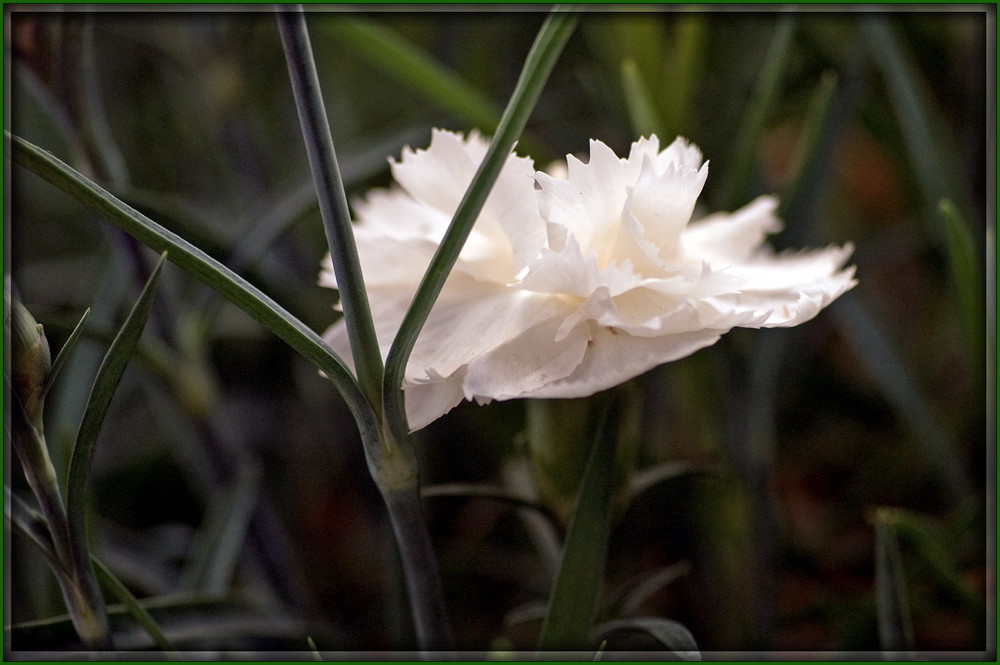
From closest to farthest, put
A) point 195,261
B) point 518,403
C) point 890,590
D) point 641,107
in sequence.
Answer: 1. point 195,261
2. point 890,590
3. point 641,107
4. point 518,403

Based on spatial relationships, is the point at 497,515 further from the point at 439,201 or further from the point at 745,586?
the point at 439,201

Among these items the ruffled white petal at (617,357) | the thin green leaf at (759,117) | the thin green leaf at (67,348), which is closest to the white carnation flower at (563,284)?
the ruffled white petal at (617,357)

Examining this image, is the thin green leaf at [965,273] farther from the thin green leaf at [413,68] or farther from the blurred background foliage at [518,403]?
the thin green leaf at [413,68]

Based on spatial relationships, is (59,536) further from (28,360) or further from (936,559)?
(936,559)

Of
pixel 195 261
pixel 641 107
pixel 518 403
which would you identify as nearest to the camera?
pixel 195 261

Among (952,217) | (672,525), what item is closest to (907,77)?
(952,217)

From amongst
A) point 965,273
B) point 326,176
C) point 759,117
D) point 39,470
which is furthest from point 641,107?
point 39,470

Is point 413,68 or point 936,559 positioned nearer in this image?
point 936,559
